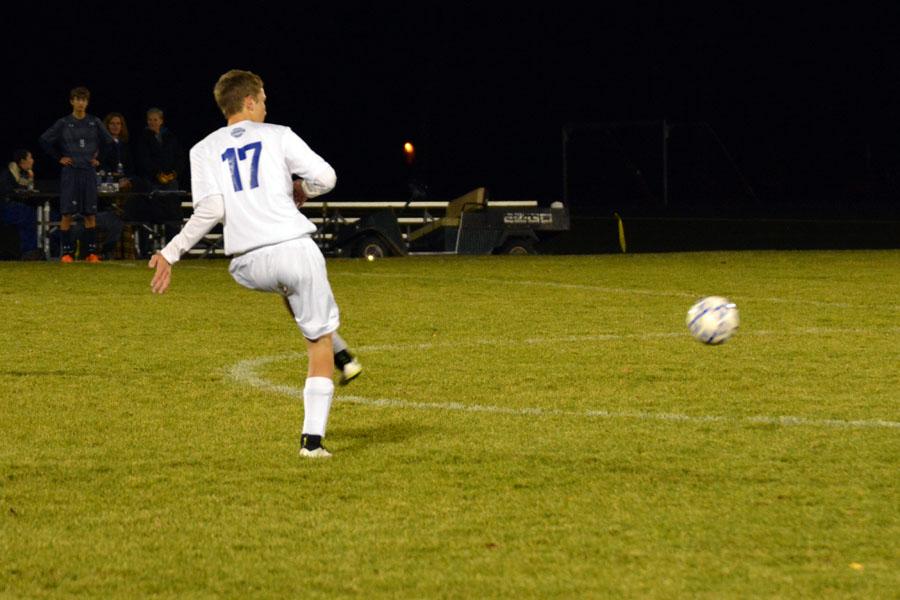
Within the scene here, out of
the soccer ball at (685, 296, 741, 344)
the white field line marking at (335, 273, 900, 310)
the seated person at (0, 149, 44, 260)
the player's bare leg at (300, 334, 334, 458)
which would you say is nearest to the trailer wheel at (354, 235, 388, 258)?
the white field line marking at (335, 273, 900, 310)

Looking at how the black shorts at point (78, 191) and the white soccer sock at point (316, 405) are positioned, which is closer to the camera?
the white soccer sock at point (316, 405)

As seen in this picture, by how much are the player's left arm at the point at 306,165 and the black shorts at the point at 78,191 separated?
13001 millimetres

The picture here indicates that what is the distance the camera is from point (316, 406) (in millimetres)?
6570

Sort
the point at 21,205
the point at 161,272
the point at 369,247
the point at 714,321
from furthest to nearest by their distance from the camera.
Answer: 1. the point at 369,247
2. the point at 21,205
3. the point at 714,321
4. the point at 161,272

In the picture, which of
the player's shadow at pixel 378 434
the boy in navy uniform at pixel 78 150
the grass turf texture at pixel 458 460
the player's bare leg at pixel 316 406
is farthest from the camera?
the boy in navy uniform at pixel 78 150

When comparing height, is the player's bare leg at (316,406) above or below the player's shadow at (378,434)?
above

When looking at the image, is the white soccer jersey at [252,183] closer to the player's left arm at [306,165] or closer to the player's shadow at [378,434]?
the player's left arm at [306,165]

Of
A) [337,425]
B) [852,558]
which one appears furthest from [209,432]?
[852,558]

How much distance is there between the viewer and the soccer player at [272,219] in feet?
21.7

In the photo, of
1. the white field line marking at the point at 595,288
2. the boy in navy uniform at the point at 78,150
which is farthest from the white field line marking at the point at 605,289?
the boy in navy uniform at the point at 78,150

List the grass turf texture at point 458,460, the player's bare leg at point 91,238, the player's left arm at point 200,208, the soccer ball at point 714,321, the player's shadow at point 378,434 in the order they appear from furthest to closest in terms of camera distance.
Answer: the player's bare leg at point 91,238 < the soccer ball at point 714,321 < the player's shadow at point 378,434 < the player's left arm at point 200,208 < the grass turf texture at point 458,460

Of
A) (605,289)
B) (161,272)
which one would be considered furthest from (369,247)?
(161,272)

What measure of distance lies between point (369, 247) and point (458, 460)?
641 inches

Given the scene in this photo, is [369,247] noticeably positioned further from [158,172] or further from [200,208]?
[200,208]
